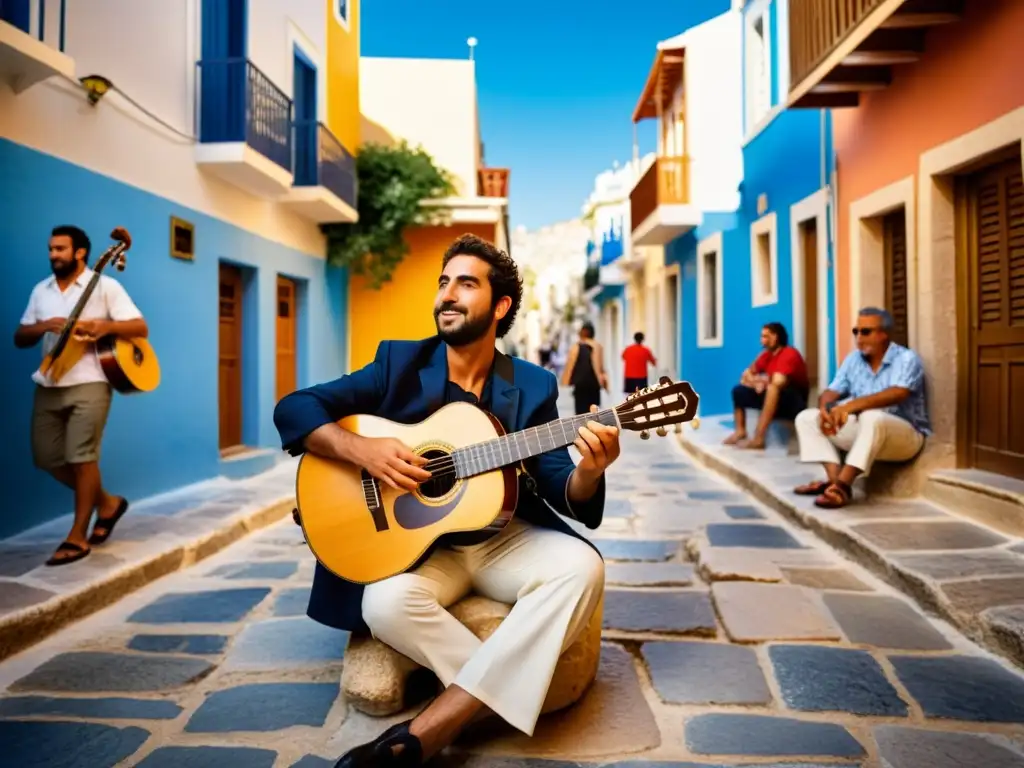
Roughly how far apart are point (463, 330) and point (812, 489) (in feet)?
13.3

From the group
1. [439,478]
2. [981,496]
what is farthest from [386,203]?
[439,478]

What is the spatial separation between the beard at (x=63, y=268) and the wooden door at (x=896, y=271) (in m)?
6.31

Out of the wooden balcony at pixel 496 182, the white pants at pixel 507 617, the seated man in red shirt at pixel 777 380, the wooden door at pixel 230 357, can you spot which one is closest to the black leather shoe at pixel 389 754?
the white pants at pixel 507 617

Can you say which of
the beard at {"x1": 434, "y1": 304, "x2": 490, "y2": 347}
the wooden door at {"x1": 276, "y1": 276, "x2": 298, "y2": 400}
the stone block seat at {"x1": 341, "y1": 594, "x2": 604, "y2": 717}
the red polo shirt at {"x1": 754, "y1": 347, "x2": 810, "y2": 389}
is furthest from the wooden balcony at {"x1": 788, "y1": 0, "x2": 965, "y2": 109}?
the wooden door at {"x1": 276, "y1": 276, "x2": 298, "y2": 400}

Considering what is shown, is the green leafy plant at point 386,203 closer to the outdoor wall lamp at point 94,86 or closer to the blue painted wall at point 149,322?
the blue painted wall at point 149,322

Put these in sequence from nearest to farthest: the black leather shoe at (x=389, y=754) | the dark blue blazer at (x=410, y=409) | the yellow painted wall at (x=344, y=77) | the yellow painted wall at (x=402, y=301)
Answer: the black leather shoe at (x=389, y=754), the dark blue blazer at (x=410, y=409), the yellow painted wall at (x=344, y=77), the yellow painted wall at (x=402, y=301)

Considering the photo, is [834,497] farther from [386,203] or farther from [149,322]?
[386,203]

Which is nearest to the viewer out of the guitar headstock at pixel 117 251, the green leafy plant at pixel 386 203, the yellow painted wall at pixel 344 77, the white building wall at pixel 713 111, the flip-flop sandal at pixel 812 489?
the guitar headstock at pixel 117 251

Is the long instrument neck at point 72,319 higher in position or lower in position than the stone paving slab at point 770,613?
higher

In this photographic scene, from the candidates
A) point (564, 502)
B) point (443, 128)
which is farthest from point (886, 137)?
point (443, 128)

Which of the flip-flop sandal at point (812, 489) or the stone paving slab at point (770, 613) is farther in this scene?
the flip-flop sandal at point (812, 489)

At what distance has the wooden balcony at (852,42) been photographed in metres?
5.59

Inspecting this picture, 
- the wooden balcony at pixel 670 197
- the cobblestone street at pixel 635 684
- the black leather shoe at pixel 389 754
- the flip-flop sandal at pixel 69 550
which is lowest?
the cobblestone street at pixel 635 684

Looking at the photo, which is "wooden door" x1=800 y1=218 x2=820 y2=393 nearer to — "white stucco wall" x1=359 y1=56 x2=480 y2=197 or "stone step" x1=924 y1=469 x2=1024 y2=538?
"stone step" x1=924 y1=469 x2=1024 y2=538
